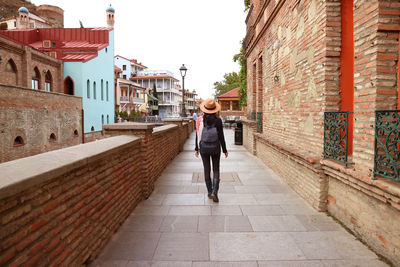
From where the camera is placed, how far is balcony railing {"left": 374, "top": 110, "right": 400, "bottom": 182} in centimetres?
315

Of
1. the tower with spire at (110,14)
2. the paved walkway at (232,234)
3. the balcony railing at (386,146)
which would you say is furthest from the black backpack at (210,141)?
the tower with spire at (110,14)

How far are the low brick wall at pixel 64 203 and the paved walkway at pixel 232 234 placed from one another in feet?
1.15

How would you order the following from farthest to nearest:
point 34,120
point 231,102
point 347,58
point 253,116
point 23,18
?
1. point 23,18
2. point 231,102
3. point 34,120
4. point 253,116
5. point 347,58

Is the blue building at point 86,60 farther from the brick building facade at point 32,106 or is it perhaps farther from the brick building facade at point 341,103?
the brick building facade at point 341,103

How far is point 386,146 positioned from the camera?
325cm

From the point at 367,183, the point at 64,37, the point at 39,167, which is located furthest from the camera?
the point at 64,37

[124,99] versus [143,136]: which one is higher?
[124,99]

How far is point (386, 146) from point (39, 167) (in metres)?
3.45

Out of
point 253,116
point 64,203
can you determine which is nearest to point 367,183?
point 64,203

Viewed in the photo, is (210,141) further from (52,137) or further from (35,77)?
(35,77)

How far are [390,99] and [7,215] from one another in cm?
405

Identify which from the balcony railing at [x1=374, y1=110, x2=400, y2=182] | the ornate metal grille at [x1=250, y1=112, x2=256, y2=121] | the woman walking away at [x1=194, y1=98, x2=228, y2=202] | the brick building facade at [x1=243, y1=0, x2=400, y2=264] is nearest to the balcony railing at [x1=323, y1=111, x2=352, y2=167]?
the brick building facade at [x1=243, y1=0, x2=400, y2=264]

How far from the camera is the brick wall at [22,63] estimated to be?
24344 millimetres

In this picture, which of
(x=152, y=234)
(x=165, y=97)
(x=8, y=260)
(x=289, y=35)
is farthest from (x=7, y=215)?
(x=165, y=97)
